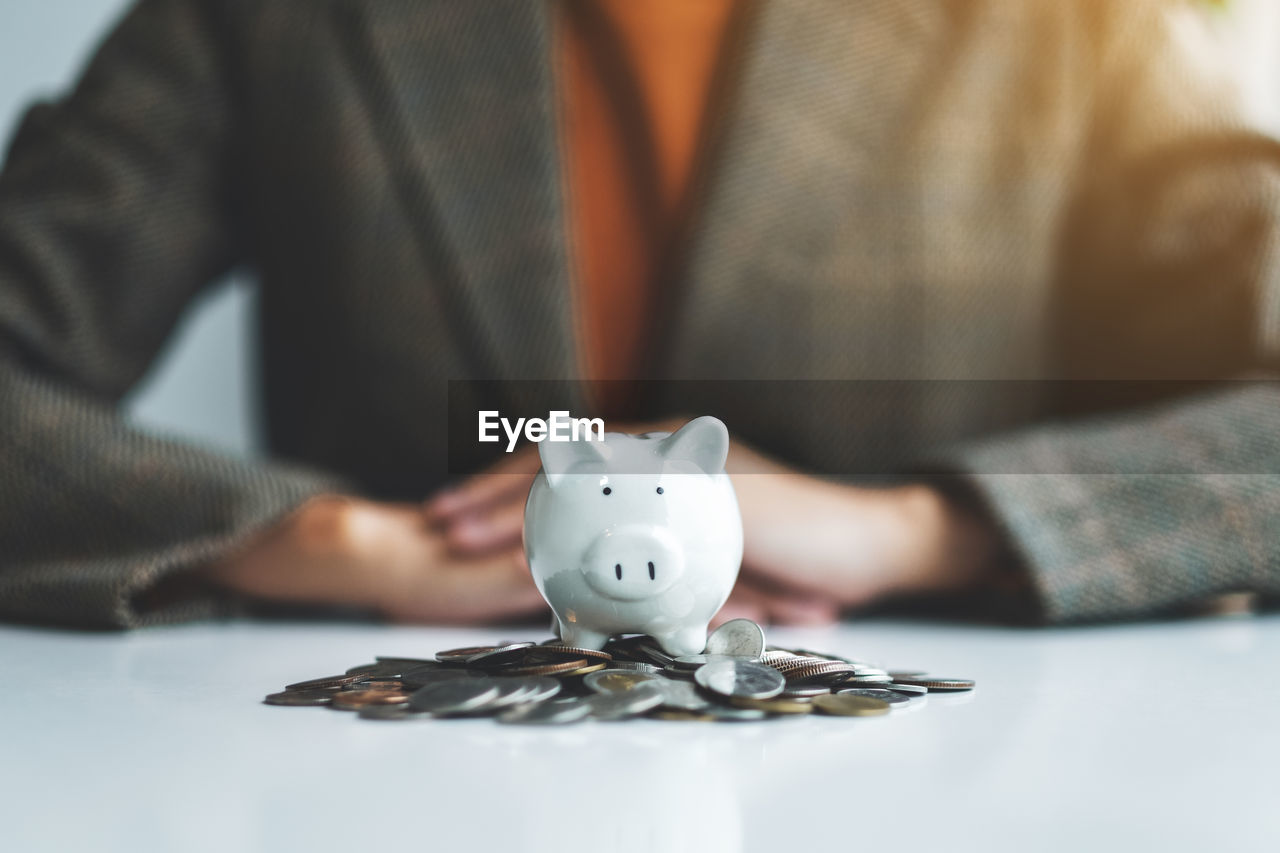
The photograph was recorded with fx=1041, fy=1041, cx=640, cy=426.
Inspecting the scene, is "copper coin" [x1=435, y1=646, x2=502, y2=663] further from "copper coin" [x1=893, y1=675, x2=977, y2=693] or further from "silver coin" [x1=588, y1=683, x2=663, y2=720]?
"copper coin" [x1=893, y1=675, x2=977, y2=693]

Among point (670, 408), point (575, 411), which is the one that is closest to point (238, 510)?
point (575, 411)

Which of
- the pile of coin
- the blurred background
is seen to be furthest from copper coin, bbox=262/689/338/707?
the blurred background

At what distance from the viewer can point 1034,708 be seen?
0.59 m

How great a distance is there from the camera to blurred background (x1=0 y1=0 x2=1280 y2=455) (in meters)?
2.12

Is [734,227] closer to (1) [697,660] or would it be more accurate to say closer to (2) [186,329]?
(1) [697,660]

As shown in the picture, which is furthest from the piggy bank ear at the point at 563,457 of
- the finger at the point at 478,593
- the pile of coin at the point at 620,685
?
the finger at the point at 478,593

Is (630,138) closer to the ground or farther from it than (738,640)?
farther from it

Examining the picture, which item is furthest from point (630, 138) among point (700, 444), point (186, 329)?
point (186, 329)

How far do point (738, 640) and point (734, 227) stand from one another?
2.19 feet

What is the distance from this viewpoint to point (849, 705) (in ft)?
1.82

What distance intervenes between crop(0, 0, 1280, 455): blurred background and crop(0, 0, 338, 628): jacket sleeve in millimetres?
757

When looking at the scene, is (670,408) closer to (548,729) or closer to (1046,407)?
(1046,407)

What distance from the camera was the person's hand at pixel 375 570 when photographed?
98cm

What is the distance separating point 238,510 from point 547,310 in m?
0.40
